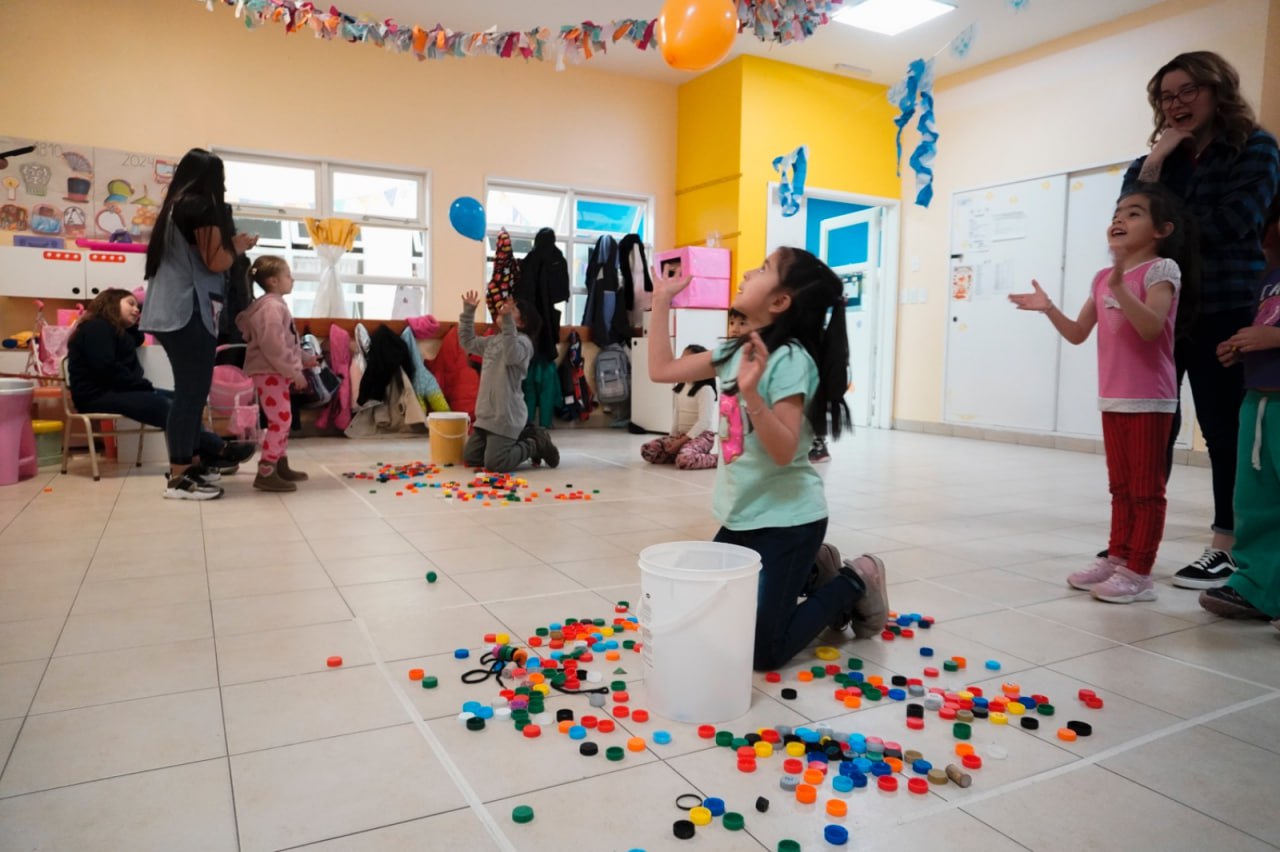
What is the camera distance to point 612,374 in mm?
7926

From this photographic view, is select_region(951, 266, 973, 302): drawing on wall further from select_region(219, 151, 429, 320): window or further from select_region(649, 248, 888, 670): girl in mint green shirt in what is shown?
select_region(649, 248, 888, 670): girl in mint green shirt

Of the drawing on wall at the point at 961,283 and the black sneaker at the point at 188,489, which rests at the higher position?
the drawing on wall at the point at 961,283

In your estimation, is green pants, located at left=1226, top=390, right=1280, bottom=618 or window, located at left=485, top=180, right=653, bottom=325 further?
window, located at left=485, top=180, right=653, bottom=325

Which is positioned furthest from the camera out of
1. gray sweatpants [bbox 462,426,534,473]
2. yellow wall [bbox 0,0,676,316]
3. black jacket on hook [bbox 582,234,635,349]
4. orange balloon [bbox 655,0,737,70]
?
black jacket on hook [bbox 582,234,635,349]

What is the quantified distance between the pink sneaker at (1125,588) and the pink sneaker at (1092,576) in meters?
0.05

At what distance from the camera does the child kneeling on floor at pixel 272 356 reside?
402cm

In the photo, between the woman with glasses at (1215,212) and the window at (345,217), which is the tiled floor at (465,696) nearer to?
the woman with glasses at (1215,212)

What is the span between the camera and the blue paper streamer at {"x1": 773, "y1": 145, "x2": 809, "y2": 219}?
721 cm

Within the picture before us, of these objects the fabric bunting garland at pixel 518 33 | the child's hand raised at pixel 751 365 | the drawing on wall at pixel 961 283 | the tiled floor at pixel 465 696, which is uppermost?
the fabric bunting garland at pixel 518 33

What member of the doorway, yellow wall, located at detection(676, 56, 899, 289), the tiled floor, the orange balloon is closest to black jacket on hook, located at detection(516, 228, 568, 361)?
yellow wall, located at detection(676, 56, 899, 289)

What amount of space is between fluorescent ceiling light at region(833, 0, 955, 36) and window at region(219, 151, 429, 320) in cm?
387

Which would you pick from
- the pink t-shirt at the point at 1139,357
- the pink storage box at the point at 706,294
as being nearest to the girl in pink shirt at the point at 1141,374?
the pink t-shirt at the point at 1139,357

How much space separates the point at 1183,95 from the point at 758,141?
5380 millimetres

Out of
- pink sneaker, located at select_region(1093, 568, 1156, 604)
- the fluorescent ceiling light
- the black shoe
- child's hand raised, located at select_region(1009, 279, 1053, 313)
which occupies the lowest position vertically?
pink sneaker, located at select_region(1093, 568, 1156, 604)
